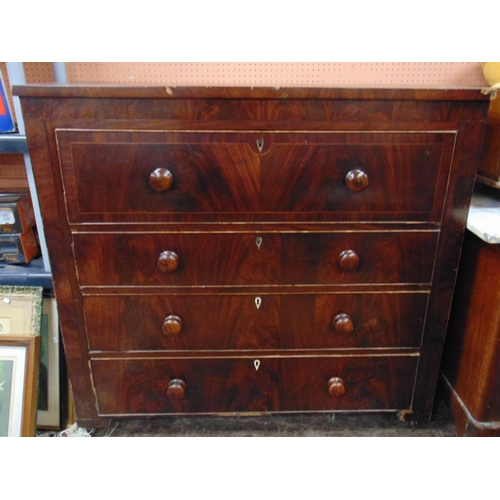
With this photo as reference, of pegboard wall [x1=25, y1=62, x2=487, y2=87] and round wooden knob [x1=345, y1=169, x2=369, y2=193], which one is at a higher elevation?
pegboard wall [x1=25, y1=62, x2=487, y2=87]

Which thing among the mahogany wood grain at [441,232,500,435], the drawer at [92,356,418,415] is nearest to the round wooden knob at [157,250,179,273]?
the drawer at [92,356,418,415]

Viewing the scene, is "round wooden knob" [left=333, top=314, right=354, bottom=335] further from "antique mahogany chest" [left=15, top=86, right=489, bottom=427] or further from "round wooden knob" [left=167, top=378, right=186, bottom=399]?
"round wooden knob" [left=167, top=378, right=186, bottom=399]

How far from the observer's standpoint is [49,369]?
1.30 m

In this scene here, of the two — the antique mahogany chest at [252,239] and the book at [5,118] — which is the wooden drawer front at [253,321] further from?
the book at [5,118]

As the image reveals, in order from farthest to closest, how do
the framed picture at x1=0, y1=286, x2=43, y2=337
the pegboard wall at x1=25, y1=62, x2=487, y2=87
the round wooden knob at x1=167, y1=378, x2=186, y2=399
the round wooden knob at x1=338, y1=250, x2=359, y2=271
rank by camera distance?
1. the pegboard wall at x1=25, y1=62, x2=487, y2=87
2. the framed picture at x1=0, y1=286, x2=43, y2=337
3. the round wooden knob at x1=167, y1=378, x2=186, y2=399
4. the round wooden knob at x1=338, y1=250, x2=359, y2=271

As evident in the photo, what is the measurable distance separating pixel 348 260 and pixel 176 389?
0.61m

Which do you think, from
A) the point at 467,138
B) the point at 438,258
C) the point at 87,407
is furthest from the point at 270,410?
the point at 467,138

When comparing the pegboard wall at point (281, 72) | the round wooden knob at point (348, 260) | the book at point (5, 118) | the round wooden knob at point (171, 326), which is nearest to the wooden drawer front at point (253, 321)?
the round wooden knob at point (171, 326)

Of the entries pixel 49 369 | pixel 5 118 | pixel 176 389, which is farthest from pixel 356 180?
pixel 49 369

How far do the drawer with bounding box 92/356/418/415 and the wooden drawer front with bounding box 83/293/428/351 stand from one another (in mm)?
55

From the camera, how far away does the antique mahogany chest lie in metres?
0.91

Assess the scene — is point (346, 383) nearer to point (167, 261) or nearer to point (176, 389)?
point (176, 389)

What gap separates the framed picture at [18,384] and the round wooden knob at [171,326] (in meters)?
0.49

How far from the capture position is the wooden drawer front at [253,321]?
42.1 inches
